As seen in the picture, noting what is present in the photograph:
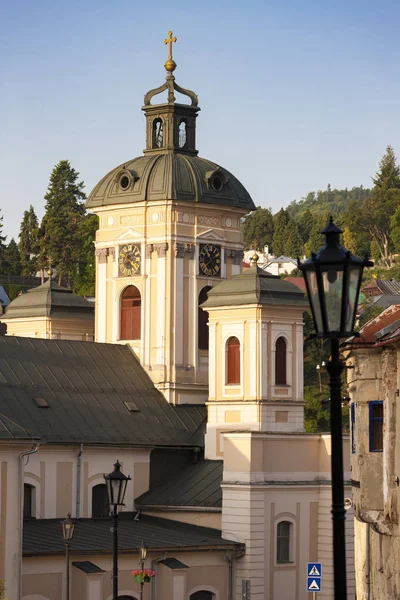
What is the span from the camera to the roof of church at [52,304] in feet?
205

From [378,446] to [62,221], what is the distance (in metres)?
118

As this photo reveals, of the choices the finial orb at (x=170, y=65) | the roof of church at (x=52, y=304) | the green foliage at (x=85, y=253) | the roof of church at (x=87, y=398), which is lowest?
the roof of church at (x=87, y=398)

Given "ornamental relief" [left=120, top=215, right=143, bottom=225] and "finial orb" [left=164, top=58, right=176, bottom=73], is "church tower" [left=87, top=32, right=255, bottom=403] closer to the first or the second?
"ornamental relief" [left=120, top=215, right=143, bottom=225]

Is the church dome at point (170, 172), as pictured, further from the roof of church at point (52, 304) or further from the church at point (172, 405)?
the roof of church at point (52, 304)

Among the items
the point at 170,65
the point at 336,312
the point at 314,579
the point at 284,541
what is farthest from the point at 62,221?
the point at 336,312

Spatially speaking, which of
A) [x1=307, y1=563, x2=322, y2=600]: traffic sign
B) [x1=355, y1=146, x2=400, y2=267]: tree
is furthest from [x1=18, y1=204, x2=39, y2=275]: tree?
[x1=307, y1=563, x2=322, y2=600]: traffic sign

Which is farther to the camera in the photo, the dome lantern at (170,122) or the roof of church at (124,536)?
the dome lantern at (170,122)

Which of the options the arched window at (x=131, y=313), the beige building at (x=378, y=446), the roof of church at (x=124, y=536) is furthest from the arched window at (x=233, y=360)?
the beige building at (x=378, y=446)

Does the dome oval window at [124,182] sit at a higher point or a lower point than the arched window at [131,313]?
higher

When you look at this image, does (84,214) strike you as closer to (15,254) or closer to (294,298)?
(15,254)

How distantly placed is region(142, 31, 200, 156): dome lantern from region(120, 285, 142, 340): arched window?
5540mm

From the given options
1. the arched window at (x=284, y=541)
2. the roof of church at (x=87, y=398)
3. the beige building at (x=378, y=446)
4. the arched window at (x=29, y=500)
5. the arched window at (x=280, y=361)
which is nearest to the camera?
the beige building at (x=378, y=446)

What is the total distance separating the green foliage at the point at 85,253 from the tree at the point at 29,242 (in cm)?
677

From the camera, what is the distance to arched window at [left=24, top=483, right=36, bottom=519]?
5134 centimetres
